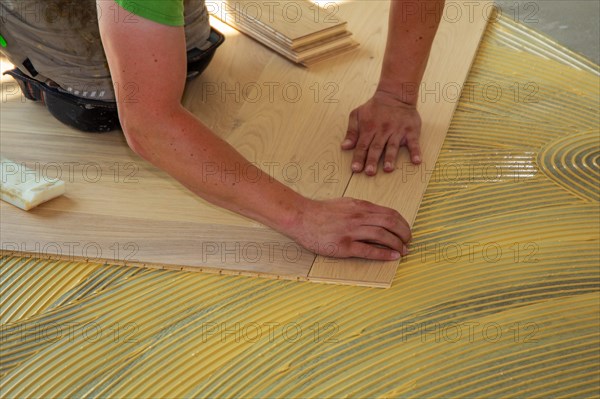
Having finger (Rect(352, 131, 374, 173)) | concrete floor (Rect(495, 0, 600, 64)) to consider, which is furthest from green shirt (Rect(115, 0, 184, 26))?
concrete floor (Rect(495, 0, 600, 64))

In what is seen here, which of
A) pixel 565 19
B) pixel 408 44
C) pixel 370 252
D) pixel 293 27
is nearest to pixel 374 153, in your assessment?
pixel 408 44

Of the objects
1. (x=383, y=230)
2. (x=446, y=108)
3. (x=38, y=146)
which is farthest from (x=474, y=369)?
(x=38, y=146)

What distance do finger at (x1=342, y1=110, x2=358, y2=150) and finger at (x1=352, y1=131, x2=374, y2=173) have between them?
3cm

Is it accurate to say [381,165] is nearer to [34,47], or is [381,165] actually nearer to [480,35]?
[480,35]

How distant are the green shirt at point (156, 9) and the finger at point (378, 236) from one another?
786 millimetres

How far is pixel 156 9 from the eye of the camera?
5.44 ft

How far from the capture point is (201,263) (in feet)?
7.14

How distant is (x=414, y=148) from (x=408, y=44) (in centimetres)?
35

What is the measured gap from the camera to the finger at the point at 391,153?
2484 mm

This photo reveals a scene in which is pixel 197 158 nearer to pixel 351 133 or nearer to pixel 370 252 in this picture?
pixel 370 252

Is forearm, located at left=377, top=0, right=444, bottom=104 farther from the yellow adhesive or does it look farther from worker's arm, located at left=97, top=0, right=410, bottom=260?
worker's arm, located at left=97, top=0, right=410, bottom=260

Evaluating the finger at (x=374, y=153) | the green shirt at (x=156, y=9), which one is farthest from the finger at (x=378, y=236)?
the green shirt at (x=156, y=9)

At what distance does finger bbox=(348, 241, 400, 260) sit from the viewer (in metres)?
2.12

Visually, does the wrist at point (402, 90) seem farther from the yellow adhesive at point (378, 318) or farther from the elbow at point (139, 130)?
the elbow at point (139, 130)
